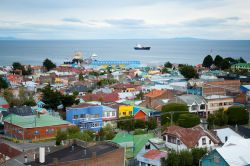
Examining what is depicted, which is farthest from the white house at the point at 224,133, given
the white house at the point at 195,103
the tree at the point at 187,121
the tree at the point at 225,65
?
the tree at the point at 225,65

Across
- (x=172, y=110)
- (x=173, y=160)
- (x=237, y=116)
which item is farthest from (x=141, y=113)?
(x=173, y=160)

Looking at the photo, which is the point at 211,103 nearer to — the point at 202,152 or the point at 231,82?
the point at 231,82

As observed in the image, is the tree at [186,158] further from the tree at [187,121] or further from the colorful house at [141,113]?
the colorful house at [141,113]

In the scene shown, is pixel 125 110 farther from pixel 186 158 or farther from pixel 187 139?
pixel 186 158

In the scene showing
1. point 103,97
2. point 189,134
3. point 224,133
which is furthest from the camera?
point 103,97

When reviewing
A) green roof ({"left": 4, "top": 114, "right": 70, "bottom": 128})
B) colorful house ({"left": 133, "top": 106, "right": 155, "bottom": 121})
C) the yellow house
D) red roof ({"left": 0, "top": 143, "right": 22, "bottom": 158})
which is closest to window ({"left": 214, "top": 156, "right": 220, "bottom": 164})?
red roof ({"left": 0, "top": 143, "right": 22, "bottom": 158})

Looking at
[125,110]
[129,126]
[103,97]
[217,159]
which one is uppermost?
[217,159]

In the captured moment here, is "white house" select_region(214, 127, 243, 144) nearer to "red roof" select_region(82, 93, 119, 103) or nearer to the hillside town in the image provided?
the hillside town
